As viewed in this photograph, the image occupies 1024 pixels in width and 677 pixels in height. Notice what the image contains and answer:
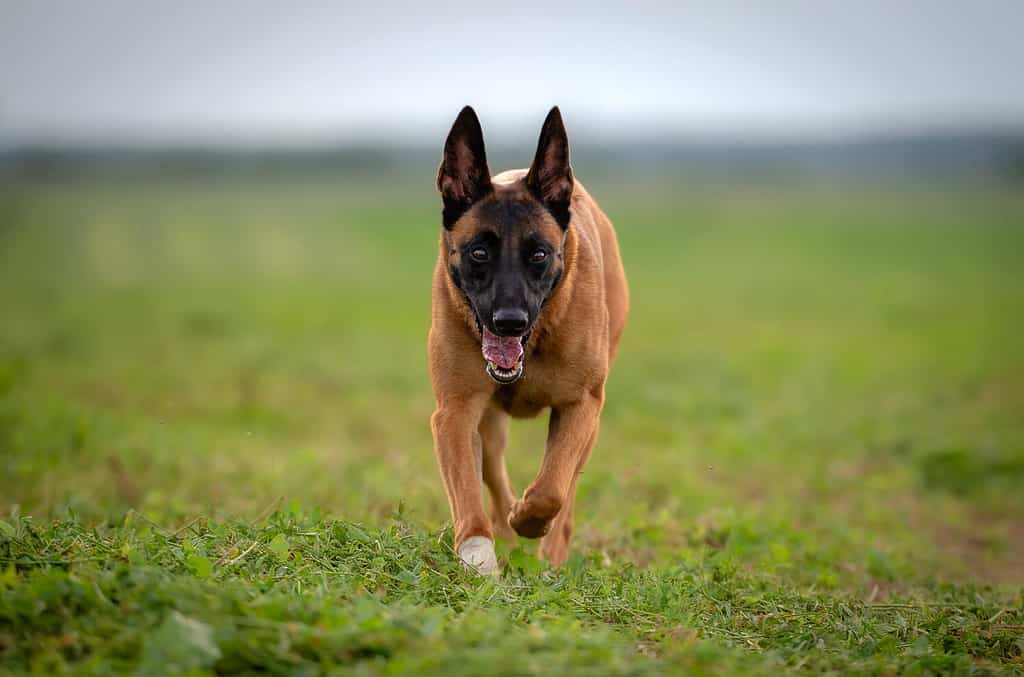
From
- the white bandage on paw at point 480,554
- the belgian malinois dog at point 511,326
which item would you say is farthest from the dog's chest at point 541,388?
the white bandage on paw at point 480,554

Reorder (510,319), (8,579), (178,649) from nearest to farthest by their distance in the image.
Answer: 1. (178,649)
2. (8,579)
3. (510,319)

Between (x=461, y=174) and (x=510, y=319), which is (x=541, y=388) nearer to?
(x=510, y=319)

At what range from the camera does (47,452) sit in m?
9.46

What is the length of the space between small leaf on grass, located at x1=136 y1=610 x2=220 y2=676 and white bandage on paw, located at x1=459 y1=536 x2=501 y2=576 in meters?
1.87

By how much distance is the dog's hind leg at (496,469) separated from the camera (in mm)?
6661

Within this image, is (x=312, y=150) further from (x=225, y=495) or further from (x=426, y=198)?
(x=225, y=495)

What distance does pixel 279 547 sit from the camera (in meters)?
4.88

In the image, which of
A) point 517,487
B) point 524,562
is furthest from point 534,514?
point 517,487

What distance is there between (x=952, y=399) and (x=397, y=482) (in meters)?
9.62

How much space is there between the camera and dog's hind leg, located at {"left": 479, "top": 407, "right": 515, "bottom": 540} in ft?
21.9

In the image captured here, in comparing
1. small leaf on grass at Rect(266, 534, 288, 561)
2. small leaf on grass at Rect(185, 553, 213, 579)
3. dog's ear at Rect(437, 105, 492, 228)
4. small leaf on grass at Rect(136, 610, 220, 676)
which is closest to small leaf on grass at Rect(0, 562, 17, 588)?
small leaf on grass at Rect(185, 553, 213, 579)

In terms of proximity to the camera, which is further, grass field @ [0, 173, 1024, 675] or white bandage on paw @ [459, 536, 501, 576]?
white bandage on paw @ [459, 536, 501, 576]

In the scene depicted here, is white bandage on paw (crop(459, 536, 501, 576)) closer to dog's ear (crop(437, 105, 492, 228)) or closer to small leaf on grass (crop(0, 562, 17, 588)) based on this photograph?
dog's ear (crop(437, 105, 492, 228))

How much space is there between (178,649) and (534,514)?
229 centimetres
